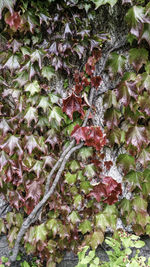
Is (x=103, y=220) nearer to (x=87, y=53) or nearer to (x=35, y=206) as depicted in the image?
(x=35, y=206)

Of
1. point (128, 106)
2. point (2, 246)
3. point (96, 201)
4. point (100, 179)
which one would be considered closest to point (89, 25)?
point (128, 106)

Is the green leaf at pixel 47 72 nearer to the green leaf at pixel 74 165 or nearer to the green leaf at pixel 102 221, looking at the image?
the green leaf at pixel 74 165

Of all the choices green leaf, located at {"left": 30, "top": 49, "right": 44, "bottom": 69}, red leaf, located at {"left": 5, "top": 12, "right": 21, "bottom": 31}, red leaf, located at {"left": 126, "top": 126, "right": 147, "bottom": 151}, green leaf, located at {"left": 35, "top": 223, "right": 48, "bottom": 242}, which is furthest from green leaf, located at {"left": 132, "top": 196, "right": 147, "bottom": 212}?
red leaf, located at {"left": 5, "top": 12, "right": 21, "bottom": 31}

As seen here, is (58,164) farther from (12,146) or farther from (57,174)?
(12,146)

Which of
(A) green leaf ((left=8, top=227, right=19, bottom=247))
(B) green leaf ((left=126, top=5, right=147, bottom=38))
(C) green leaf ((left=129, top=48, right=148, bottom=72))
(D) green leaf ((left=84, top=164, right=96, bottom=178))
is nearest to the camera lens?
(B) green leaf ((left=126, top=5, right=147, bottom=38))

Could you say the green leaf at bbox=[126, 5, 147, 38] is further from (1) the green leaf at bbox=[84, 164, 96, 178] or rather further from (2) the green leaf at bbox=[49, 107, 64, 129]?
(1) the green leaf at bbox=[84, 164, 96, 178]

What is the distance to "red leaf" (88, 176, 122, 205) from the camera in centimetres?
181

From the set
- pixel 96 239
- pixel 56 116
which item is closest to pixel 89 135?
pixel 56 116

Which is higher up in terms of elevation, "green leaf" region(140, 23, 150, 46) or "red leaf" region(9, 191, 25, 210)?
"green leaf" region(140, 23, 150, 46)

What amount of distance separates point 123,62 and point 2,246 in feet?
6.16

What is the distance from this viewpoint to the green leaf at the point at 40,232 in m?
1.81

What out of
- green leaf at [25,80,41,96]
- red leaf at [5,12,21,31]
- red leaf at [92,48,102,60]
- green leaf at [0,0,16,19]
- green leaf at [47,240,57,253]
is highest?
green leaf at [0,0,16,19]

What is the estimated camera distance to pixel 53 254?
6.25 feet

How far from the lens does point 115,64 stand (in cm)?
172
